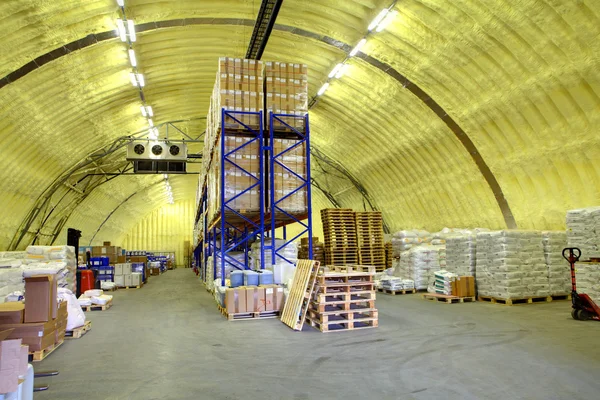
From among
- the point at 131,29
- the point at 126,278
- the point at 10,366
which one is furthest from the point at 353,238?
the point at 10,366

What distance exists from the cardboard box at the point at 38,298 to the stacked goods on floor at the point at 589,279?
10.3m

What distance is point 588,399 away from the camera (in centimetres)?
407

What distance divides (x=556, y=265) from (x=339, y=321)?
23.1ft

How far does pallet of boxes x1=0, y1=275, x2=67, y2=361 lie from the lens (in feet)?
19.9

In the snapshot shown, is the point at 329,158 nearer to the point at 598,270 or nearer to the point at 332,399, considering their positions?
the point at 598,270

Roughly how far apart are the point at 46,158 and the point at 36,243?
5188mm

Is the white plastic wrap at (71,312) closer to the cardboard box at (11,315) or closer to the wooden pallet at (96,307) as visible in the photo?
the cardboard box at (11,315)

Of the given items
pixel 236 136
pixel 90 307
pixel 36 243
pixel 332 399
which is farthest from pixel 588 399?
pixel 36 243

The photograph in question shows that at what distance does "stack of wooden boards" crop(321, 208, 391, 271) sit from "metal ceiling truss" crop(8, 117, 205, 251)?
24.9 feet

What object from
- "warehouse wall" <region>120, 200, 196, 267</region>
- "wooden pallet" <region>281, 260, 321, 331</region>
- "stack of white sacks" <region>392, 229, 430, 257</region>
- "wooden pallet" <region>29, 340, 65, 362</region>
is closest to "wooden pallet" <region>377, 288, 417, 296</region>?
"stack of white sacks" <region>392, 229, 430, 257</region>

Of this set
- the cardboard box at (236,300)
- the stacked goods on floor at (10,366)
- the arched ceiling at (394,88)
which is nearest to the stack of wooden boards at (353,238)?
the arched ceiling at (394,88)

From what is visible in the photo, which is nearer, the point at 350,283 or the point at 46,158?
the point at 350,283

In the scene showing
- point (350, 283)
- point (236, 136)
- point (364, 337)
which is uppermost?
point (236, 136)

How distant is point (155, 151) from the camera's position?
17.8 metres
